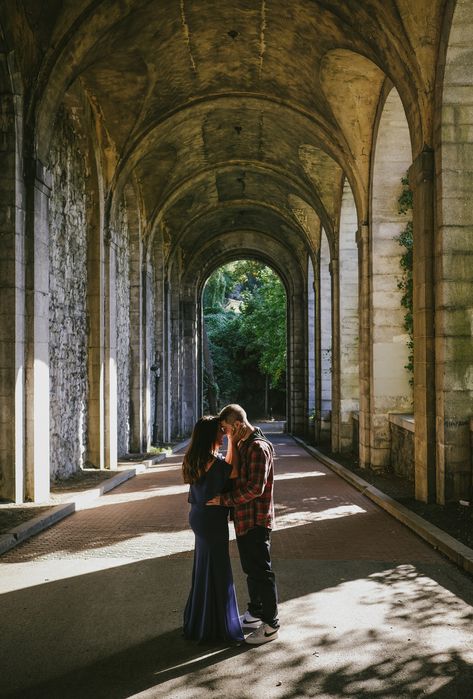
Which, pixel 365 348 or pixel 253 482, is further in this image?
pixel 365 348

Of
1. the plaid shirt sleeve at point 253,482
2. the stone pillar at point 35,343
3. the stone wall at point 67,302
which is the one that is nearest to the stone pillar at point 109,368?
the stone wall at point 67,302

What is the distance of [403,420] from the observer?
10.5m

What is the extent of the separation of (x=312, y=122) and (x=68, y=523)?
9.24m

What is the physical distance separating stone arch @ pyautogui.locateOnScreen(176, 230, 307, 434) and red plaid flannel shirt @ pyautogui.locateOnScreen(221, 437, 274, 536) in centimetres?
2080

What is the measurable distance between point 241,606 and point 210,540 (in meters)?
1.09

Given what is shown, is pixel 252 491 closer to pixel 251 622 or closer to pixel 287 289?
pixel 251 622

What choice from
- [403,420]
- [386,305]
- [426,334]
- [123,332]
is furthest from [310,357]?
[426,334]

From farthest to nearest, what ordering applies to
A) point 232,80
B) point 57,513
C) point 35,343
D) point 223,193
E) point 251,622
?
point 223,193 < point 232,80 < point 35,343 < point 57,513 < point 251,622

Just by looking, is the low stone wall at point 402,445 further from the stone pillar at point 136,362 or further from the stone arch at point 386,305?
the stone pillar at point 136,362

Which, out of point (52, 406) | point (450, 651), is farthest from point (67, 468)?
point (450, 651)

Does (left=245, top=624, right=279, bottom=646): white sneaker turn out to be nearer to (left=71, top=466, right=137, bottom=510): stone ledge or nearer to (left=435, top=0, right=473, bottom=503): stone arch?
(left=435, top=0, right=473, bottom=503): stone arch

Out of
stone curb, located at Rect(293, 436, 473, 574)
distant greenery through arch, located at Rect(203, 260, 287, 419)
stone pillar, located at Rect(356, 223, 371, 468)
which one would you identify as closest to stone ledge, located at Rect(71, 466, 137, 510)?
stone curb, located at Rect(293, 436, 473, 574)

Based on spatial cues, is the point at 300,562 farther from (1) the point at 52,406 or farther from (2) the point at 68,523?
(1) the point at 52,406

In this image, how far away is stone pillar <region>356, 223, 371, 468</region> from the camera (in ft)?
39.2
